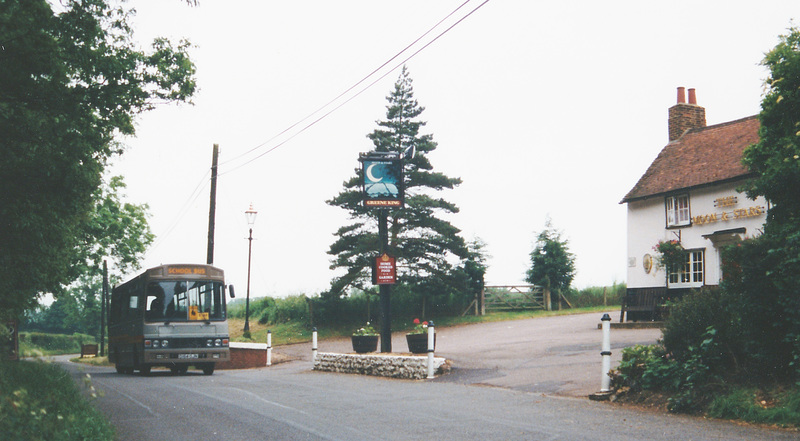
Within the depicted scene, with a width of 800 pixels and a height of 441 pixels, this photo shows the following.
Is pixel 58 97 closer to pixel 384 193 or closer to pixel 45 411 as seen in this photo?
pixel 45 411

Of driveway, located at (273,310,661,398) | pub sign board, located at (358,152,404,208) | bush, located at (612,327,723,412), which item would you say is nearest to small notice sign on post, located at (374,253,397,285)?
pub sign board, located at (358,152,404,208)

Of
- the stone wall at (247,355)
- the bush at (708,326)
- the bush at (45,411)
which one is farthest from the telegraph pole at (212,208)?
the bush at (708,326)

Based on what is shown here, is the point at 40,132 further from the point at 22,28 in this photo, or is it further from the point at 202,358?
the point at 202,358

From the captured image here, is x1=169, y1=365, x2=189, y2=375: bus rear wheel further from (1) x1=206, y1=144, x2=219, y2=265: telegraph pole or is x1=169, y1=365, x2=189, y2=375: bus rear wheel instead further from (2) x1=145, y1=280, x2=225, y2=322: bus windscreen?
(1) x1=206, y1=144, x2=219, y2=265: telegraph pole

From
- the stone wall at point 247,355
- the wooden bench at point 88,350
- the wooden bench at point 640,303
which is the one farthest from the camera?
the wooden bench at point 88,350

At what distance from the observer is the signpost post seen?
20.7 m

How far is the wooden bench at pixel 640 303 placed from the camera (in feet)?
94.4

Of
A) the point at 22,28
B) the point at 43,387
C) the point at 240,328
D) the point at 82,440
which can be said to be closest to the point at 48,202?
the point at 43,387

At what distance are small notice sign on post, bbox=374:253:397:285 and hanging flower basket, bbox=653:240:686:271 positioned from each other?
50.7ft

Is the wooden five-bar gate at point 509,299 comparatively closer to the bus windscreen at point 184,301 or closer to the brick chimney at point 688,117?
the brick chimney at point 688,117

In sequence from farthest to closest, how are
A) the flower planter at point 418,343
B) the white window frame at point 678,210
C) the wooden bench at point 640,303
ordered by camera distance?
1. the white window frame at point 678,210
2. the wooden bench at point 640,303
3. the flower planter at point 418,343

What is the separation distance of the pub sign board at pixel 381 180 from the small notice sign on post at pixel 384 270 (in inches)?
60.1

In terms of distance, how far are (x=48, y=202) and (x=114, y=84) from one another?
257 cm

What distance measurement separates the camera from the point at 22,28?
29.7 ft
